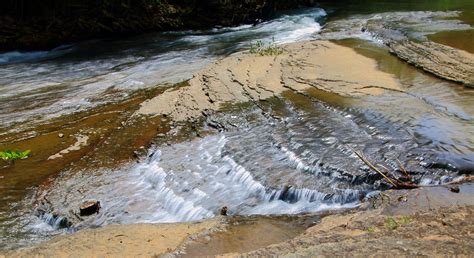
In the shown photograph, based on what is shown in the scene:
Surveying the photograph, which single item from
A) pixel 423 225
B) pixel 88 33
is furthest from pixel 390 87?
pixel 88 33

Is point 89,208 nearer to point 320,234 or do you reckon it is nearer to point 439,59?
point 320,234

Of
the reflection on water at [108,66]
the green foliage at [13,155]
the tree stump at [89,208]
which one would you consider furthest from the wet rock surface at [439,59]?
the green foliage at [13,155]

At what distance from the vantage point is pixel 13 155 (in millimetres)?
6469

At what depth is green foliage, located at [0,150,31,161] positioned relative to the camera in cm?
643

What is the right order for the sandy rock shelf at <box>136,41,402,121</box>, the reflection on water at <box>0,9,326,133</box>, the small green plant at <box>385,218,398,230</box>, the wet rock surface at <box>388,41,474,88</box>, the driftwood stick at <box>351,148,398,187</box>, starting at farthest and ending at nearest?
the reflection on water at <box>0,9,326,133</box> < the wet rock surface at <box>388,41,474,88</box> < the sandy rock shelf at <box>136,41,402,121</box> < the driftwood stick at <box>351,148,398,187</box> < the small green plant at <box>385,218,398,230</box>

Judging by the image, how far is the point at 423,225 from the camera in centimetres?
341

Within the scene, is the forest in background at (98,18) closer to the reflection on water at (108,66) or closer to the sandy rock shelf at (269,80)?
the reflection on water at (108,66)

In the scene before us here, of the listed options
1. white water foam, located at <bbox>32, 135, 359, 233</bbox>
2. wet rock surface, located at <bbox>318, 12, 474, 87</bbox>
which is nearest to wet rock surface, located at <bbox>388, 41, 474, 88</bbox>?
wet rock surface, located at <bbox>318, 12, 474, 87</bbox>

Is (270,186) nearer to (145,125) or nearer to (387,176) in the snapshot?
(387,176)

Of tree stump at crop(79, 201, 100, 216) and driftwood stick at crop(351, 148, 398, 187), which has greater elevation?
driftwood stick at crop(351, 148, 398, 187)

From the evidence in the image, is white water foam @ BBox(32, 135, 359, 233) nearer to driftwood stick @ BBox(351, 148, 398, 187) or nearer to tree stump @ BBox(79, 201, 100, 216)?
tree stump @ BBox(79, 201, 100, 216)

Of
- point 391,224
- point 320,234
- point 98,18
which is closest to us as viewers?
point 391,224

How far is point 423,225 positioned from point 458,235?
285 mm

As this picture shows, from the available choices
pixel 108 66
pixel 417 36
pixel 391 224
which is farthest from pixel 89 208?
pixel 417 36
